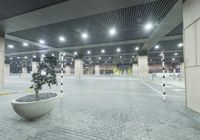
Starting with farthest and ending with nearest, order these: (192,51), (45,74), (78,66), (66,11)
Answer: (78,66), (66,11), (192,51), (45,74)

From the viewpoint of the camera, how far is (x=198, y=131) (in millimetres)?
2781

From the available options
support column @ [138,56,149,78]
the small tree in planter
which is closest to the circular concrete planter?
the small tree in planter

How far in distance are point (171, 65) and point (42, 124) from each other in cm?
5457

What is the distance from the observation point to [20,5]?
571 cm

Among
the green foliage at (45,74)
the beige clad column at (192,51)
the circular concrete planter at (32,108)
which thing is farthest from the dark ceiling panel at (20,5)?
the beige clad column at (192,51)

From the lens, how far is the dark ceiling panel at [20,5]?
5.41m

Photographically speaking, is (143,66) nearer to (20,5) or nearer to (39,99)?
(20,5)

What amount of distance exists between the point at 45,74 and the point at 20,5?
4255 millimetres

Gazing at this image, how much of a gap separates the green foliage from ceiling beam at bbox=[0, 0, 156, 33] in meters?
3.11

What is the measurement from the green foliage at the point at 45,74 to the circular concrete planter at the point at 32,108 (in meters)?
0.56

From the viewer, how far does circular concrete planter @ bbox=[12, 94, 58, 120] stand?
10.2 feet

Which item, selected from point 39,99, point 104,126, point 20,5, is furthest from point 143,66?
point 39,99

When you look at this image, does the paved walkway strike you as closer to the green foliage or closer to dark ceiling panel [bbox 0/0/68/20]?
the green foliage

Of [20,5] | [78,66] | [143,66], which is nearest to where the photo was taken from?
[20,5]
